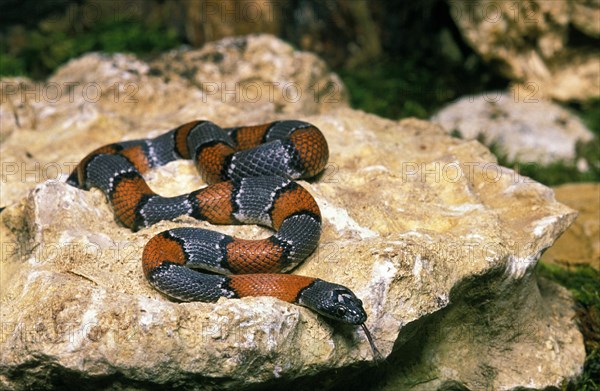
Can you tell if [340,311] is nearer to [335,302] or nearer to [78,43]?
[335,302]

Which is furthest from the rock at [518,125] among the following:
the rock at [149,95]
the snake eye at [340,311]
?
the snake eye at [340,311]

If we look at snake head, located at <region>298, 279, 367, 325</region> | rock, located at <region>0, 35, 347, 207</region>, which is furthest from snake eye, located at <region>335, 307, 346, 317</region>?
rock, located at <region>0, 35, 347, 207</region>

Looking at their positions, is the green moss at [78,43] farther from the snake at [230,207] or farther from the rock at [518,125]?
the rock at [518,125]

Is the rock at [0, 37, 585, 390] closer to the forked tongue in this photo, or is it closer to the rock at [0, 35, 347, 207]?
the forked tongue

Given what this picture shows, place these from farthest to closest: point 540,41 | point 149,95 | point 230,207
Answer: point 540,41 < point 149,95 < point 230,207

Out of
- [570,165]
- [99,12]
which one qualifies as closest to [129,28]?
[99,12]

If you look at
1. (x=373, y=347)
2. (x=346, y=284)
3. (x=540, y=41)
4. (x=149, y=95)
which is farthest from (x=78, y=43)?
(x=373, y=347)

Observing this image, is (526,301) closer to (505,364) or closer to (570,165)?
(505,364)

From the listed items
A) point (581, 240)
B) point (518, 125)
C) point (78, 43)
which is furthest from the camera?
point (78, 43)
